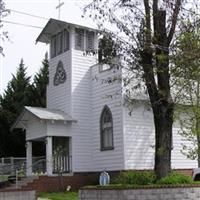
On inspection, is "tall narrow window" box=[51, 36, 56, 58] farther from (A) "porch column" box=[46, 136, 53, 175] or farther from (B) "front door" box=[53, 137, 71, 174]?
(A) "porch column" box=[46, 136, 53, 175]

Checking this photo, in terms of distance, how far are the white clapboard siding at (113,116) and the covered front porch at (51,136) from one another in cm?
142

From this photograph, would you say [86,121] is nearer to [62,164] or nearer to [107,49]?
[62,164]

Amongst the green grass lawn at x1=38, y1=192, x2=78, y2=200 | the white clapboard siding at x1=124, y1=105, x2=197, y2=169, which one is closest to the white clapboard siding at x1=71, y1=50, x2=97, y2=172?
the green grass lawn at x1=38, y1=192, x2=78, y2=200

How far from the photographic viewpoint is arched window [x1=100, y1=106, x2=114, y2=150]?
2903cm

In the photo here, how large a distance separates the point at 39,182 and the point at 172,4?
13834 millimetres

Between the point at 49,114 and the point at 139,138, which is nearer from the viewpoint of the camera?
the point at 139,138

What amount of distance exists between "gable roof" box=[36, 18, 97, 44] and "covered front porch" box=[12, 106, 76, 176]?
17.4 feet

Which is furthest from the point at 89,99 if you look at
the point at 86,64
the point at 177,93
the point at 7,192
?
the point at 7,192

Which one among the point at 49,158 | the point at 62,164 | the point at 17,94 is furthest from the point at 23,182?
the point at 17,94

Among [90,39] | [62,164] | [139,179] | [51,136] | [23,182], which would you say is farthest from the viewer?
[90,39]

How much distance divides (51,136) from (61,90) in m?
3.61

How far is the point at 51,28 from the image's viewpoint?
33812mm

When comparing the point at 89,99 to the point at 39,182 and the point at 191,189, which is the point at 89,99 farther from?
the point at 191,189

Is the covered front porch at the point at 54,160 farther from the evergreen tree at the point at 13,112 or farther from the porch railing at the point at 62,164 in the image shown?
the evergreen tree at the point at 13,112
